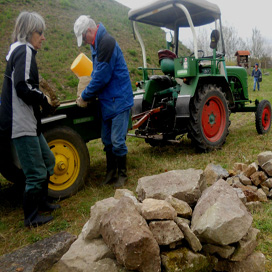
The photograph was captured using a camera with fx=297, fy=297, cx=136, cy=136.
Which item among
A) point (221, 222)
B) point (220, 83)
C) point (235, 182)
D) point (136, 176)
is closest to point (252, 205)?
point (235, 182)

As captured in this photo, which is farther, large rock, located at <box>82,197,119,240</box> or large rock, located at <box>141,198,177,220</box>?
large rock, located at <box>82,197,119,240</box>

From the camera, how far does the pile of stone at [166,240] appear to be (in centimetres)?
178

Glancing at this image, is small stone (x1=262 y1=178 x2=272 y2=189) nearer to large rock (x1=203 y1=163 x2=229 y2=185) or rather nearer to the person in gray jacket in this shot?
large rock (x1=203 y1=163 x2=229 y2=185)

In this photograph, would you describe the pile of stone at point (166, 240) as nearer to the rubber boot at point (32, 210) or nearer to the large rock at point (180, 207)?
the large rock at point (180, 207)

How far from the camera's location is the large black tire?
4727mm

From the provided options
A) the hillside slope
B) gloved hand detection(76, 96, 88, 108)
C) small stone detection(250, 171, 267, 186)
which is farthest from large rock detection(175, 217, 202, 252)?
the hillside slope

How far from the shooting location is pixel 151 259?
1.78 m

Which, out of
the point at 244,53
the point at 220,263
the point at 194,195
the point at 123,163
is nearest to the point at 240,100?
the point at 123,163

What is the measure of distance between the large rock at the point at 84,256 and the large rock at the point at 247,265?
2.47 ft

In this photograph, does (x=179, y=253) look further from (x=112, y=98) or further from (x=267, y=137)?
(x=267, y=137)

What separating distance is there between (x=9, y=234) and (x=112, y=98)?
1806mm

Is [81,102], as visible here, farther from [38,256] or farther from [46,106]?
[38,256]

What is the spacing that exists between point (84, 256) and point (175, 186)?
0.99 metres

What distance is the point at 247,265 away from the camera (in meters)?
1.96
